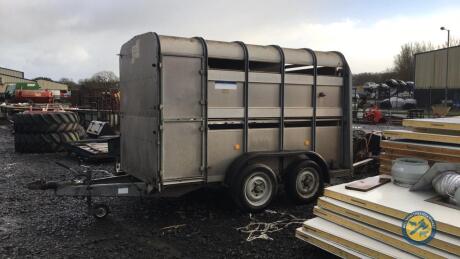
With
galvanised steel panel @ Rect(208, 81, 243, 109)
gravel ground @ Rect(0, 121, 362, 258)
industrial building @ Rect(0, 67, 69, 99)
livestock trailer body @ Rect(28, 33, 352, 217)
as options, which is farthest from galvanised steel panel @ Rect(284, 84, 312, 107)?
industrial building @ Rect(0, 67, 69, 99)

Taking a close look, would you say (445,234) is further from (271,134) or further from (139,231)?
(139,231)

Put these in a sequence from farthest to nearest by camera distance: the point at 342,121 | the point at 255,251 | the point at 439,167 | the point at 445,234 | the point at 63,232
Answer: the point at 342,121
the point at 63,232
the point at 255,251
the point at 439,167
the point at 445,234

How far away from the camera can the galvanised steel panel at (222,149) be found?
5910 mm

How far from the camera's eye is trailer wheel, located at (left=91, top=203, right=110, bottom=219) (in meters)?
5.77

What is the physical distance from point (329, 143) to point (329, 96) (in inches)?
30.8

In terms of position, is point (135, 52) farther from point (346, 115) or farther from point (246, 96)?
point (346, 115)

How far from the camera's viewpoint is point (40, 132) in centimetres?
1270

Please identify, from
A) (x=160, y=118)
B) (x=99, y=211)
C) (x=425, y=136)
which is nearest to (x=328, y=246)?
(x=425, y=136)

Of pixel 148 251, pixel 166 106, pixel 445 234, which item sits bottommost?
pixel 148 251

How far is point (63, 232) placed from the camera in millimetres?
5340

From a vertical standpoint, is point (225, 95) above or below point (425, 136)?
above

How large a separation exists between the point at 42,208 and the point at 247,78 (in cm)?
366

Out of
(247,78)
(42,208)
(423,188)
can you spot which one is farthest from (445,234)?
(42,208)
